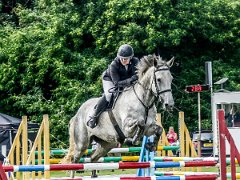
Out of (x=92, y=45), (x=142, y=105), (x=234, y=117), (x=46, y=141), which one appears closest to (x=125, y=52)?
(x=142, y=105)

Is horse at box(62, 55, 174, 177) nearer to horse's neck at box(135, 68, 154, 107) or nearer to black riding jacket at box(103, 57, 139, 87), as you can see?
horse's neck at box(135, 68, 154, 107)

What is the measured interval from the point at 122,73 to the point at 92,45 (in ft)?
58.1

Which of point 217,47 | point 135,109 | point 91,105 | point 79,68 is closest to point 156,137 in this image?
point 135,109

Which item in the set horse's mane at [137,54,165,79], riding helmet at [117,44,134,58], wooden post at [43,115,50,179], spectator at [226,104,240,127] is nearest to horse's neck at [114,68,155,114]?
horse's mane at [137,54,165,79]

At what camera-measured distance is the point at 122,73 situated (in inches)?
466

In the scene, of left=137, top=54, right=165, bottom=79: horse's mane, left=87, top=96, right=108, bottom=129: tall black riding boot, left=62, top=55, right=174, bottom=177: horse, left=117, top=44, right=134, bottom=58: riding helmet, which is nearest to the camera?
left=62, top=55, right=174, bottom=177: horse

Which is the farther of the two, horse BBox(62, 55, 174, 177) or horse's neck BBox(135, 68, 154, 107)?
horse's neck BBox(135, 68, 154, 107)

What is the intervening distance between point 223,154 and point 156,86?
2.74 metres

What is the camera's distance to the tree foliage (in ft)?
92.2

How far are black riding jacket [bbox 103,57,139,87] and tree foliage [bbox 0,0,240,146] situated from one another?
15.4 meters

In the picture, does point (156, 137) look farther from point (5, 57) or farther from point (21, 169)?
point (5, 57)

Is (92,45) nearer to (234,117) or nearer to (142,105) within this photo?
(234,117)

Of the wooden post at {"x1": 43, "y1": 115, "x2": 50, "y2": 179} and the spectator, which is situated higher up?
the spectator

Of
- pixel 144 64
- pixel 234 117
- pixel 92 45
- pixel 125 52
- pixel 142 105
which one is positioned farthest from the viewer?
pixel 92 45
